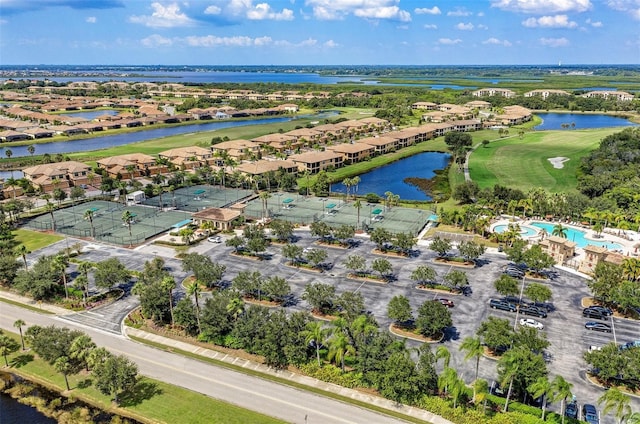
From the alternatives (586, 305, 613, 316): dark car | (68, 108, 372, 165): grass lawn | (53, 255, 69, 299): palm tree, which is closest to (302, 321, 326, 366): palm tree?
(586, 305, 613, 316): dark car

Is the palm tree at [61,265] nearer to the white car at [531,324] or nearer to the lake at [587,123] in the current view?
the white car at [531,324]

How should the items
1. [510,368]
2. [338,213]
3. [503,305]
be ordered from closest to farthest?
[510,368]
[503,305]
[338,213]

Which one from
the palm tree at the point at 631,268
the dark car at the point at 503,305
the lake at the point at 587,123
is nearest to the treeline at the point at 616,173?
the palm tree at the point at 631,268

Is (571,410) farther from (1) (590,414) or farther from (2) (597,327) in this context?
(2) (597,327)

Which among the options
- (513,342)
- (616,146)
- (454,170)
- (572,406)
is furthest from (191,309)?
(616,146)

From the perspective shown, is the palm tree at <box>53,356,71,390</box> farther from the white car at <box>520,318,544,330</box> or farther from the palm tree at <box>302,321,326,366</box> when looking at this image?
the white car at <box>520,318,544,330</box>

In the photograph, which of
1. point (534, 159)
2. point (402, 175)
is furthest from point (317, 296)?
point (534, 159)

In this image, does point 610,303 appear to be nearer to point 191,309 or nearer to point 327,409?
point 327,409
